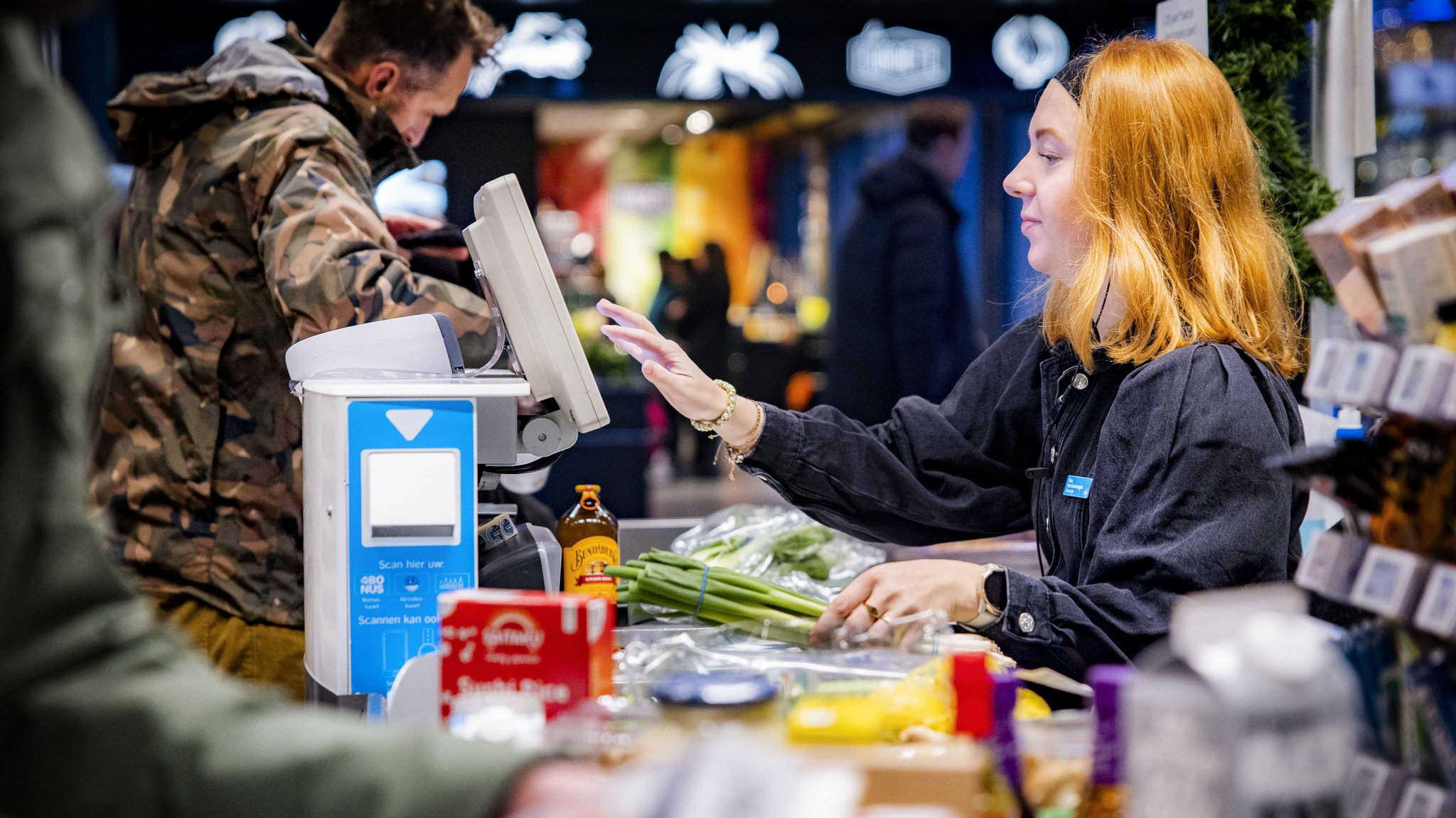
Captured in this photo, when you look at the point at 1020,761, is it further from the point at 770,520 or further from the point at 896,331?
the point at 896,331

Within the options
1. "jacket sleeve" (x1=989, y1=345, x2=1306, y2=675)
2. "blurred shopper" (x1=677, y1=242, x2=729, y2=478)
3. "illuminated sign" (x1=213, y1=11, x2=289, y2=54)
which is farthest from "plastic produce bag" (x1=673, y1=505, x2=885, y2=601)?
"blurred shopper" (x1=677, y1=242, x2=729, y2=478)

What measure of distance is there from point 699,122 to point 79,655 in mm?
14636

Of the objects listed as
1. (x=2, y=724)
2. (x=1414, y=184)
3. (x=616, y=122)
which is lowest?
(x=2, y=724)

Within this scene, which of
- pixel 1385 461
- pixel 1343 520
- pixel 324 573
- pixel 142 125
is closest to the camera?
pixel 1385 461

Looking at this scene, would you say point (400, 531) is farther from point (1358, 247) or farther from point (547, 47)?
point (547, 47)

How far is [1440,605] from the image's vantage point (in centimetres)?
111

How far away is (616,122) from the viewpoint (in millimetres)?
15633

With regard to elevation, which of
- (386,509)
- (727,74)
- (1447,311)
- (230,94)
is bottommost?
(386,509)

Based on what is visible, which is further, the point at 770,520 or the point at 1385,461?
the point at 770,520

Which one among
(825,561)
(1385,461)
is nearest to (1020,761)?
(1385,461)

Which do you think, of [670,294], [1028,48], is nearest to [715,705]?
[1028,48]

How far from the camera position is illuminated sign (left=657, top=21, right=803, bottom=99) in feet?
25.8

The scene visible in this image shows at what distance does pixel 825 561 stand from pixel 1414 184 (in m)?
1.61

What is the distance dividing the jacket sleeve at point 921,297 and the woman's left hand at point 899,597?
5.14 meters
